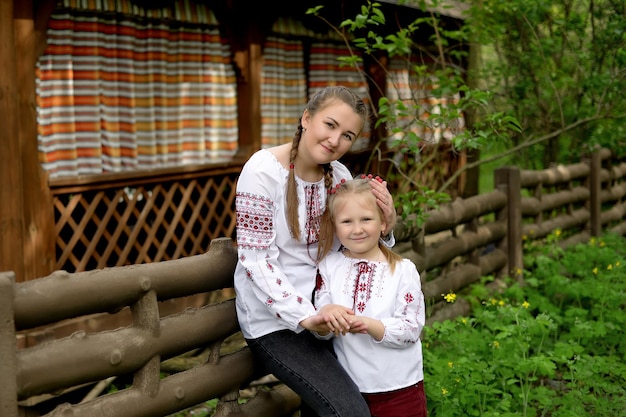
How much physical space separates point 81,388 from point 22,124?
202 centimetres

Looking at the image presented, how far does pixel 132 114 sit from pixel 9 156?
5.39ft

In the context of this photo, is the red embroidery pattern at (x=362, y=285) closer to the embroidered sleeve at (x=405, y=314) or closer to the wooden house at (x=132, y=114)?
the embroidered sleeve at (x=405, y=314)

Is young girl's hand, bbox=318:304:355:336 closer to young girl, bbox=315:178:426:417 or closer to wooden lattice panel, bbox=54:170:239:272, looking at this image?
young girl, bbox=315:178:426:417

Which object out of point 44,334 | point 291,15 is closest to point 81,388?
point 44,334

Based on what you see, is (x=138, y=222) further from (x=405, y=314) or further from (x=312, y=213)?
(x=405, y=314)

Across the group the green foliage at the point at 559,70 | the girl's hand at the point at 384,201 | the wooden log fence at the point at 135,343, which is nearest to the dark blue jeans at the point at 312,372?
the wooden log fence at the point at 135,343

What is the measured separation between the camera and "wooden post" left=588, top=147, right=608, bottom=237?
33.2 ft

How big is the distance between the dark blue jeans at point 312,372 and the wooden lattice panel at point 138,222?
3.59m

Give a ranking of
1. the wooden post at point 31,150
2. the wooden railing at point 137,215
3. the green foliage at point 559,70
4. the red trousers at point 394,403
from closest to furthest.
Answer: the red trousers at point 394,403, the wooden post at point 31,150, the wooden railing at point 137,215, the green foliage at point 559,70

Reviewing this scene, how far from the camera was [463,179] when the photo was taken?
13906 mm

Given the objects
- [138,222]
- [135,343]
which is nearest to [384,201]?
[135,343]

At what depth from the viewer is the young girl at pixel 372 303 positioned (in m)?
3.46

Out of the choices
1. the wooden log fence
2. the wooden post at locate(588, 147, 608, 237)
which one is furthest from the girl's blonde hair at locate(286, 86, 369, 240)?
the wooden post at locate(588, 147, 608, 237)

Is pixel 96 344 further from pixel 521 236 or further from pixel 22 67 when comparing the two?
pixel 521 236
